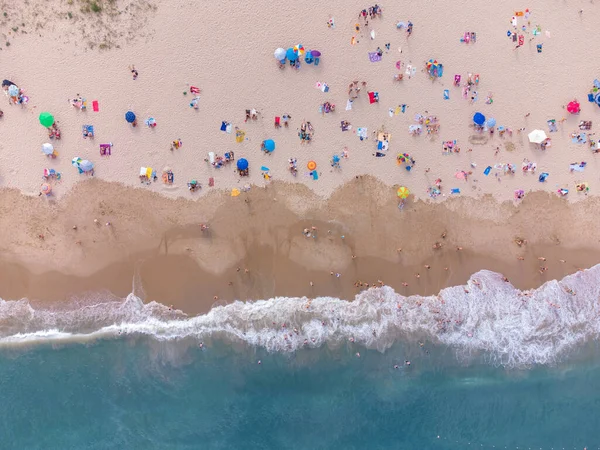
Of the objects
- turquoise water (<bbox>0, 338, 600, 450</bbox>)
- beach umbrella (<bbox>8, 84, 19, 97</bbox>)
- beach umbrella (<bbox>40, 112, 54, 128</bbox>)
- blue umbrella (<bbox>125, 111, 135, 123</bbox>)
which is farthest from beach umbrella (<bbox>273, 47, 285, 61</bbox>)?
turquoise water (<bbox>0, 338, 600, 450</bbox>)

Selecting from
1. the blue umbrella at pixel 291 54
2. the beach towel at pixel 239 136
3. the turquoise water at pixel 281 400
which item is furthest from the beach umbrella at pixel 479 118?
the turquoise water at pixel 281 400

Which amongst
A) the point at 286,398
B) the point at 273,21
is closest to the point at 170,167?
the point at 273,21

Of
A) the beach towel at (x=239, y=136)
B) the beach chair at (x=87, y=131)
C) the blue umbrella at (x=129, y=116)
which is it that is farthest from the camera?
the beach towel at (x=239, y=136)

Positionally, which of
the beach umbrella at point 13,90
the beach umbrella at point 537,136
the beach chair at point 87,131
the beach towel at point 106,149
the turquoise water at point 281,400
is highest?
the beach umbrella at point 13,90

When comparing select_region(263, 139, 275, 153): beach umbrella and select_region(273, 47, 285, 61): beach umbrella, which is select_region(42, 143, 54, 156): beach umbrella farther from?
select_region(273, 47, 285, 61): beach umbrella

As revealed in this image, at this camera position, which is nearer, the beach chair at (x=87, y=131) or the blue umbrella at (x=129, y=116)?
the blue umbrella at (x=129, y=116)

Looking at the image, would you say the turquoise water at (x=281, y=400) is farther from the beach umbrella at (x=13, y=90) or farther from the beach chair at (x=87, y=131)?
the beach umbrella at (x=13, y=90)

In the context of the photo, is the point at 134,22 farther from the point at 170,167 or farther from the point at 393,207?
the point at 393,207

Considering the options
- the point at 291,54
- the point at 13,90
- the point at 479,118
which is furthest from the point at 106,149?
the point at 479,118
